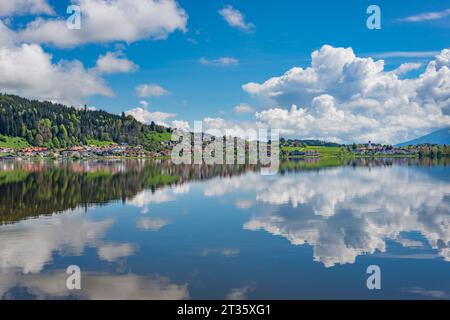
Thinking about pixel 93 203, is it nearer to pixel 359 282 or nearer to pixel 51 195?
pixel 51 195

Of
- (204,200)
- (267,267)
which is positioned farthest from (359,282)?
(204,200)

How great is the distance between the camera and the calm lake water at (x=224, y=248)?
955 inches

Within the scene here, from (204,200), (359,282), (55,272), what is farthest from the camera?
(204,200)

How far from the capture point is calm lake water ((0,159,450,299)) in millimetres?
Result: 24250

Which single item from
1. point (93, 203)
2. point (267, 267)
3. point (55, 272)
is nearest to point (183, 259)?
point (267, 267)

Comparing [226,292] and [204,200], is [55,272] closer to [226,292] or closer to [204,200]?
[226,292]

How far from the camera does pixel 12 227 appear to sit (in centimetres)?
4138

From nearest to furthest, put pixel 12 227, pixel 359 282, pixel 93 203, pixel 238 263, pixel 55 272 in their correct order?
pixel 359 282, pixel 55 272, pixel 238 263, pixel 12 227, pixel 93 203

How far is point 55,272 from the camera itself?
1065 inches

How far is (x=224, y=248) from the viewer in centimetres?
3375

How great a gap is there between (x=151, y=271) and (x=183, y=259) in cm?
345

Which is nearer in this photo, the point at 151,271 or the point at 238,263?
the point at 151,271
